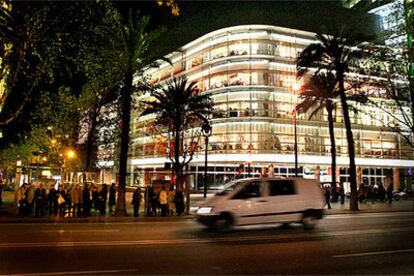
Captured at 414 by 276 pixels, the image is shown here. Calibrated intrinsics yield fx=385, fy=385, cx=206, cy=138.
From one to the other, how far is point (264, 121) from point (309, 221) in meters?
41.8

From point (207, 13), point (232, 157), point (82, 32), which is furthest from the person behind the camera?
point (207, 13)

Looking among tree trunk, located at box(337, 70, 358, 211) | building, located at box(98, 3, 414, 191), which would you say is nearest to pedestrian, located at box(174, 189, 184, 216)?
tree trunk, located at box(337, 70, 358, 211)

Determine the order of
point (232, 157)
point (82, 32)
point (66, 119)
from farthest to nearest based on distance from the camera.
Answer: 1. point (232, 157)
2. point (66, 119)
3. point (82, 32)

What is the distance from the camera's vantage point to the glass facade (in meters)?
55.1

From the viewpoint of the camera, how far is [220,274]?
7176 mm

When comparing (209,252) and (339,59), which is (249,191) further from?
(339,59)

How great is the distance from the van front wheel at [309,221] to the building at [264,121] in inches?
1503

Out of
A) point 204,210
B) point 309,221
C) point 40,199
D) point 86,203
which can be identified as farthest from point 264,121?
point 204,210

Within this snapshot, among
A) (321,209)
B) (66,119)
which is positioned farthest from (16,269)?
(66,119)

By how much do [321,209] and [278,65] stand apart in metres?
45.9

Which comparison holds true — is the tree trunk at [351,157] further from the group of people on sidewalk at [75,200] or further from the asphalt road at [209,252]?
the asphalt road at [209,252]

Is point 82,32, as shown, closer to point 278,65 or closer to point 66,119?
point 66,119

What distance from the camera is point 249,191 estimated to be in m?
13.3

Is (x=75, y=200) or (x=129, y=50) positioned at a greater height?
(x=129, y=50)
